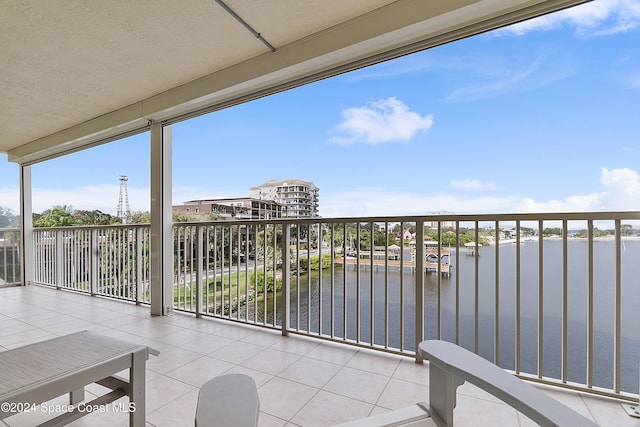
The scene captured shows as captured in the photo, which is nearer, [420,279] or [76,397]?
[76,397]

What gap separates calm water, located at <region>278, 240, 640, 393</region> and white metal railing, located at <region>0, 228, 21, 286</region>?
634 cm

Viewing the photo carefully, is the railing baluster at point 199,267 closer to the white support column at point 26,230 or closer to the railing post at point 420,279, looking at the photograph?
the railing post at point 420,279

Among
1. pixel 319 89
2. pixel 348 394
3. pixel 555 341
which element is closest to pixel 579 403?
pixel 555 341

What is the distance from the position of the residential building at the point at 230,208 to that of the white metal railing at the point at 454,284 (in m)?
0.77

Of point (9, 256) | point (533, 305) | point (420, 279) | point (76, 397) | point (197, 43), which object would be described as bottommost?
point (76, 397)

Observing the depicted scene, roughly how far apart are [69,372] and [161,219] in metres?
2.54

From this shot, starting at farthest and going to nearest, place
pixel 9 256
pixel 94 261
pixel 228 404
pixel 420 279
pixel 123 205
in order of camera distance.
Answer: pixel 123 205 < pixel 9 256 < pixel 94 261 < pixel 420 279 < pixel 228 404

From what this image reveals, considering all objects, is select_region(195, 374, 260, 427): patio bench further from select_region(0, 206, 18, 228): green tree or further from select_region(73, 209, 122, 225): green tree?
select_region(73, 209, 122, 225): green tree

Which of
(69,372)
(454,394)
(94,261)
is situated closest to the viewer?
(454,394)

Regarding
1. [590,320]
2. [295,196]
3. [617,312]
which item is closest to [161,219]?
[295,196]

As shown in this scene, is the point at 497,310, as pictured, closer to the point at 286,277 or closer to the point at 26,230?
the point at 286,277

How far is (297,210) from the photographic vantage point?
307 centimetres

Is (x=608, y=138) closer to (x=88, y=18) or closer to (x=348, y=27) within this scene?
(x=348, y=27)

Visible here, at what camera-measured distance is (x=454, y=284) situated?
2.12 meters
